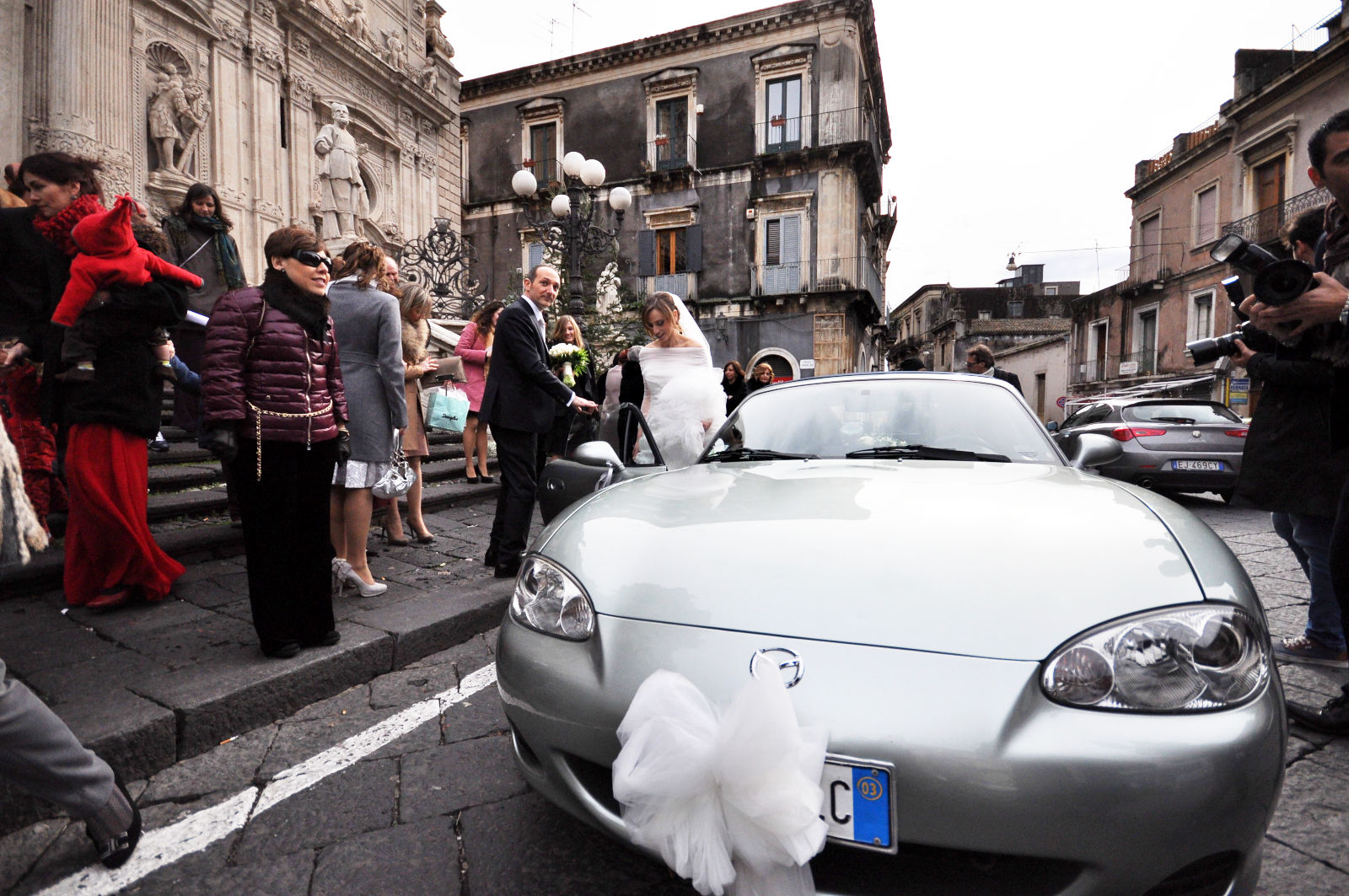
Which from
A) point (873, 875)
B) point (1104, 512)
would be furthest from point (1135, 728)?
point (1104, 512)

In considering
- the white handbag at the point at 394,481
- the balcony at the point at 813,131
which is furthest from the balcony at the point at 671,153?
the white handbag at the point at 394,481

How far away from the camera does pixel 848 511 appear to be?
1651 mm

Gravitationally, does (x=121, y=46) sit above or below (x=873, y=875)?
above

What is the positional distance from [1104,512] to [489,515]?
487 centimetres

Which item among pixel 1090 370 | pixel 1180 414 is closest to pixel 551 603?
pixel 1180 414

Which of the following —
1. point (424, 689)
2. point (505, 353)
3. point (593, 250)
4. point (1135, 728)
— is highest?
point (593, 250)

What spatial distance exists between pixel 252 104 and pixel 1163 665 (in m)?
13.9

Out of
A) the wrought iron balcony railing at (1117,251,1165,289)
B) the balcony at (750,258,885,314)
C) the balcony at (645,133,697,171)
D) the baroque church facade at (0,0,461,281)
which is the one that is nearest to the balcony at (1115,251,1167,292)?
the wrought iron balcony railing at (1117,251,1165,289)

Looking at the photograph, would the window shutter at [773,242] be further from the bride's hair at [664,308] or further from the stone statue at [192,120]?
the bride's hair at [664,308]

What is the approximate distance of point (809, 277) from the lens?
22.7 meters

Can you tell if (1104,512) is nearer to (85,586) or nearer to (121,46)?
(85,586)

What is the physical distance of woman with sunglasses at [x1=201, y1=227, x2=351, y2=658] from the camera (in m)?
2.53

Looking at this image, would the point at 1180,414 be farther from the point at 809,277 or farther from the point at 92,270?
the point at 809,277

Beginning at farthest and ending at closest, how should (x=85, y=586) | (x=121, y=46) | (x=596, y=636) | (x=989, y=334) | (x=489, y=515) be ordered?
1. (x=989, y=334)
2. (x=121, y=46)
3. (x=489, y=515)
4. (x=85, y=586)
5. (x=596, y=636)
